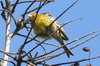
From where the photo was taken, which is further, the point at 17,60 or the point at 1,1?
the point at 1,1

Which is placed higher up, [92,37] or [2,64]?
[92,37]

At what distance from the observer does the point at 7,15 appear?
3707 millimetres

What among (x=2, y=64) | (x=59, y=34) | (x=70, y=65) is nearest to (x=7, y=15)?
(x=2, y=64)

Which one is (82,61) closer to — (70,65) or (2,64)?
(70,65)

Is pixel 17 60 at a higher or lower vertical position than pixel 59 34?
lower

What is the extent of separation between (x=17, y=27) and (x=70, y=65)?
0.91 m

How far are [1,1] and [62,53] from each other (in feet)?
4.02

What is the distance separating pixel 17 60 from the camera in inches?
120


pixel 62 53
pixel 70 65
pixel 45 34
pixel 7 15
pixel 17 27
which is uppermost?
pixel 45 34

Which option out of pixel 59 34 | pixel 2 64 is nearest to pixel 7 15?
pixel 2 64

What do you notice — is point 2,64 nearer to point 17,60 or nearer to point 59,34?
point 17,60

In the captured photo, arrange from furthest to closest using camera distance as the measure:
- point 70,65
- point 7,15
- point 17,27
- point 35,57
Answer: point 7,15
point 17,27
point 35,57
point 70,65

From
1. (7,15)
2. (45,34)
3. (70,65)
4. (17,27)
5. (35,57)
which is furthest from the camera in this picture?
(45,34)

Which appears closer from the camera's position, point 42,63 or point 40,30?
point 42,63
